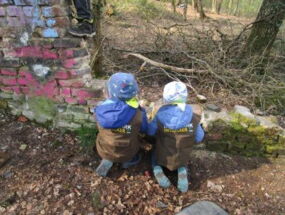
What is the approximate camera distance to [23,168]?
2715mm

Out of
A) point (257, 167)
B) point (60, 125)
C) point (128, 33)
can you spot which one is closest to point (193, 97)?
point (257, 167)

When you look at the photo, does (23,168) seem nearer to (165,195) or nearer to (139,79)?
(165,195)

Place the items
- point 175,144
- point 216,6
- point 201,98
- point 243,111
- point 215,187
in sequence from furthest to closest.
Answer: point 216,6 → point 201,98 → point 243,111 → point 215,187 → point 175,144

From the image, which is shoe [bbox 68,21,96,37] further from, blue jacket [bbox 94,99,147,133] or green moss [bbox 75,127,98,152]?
green moss [bbox 75,127,98,152]

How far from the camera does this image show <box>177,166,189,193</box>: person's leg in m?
2.65

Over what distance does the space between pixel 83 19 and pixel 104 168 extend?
148 centimetres

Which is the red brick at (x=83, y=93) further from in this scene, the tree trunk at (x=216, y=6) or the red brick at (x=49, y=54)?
the tree trunk at (x=216, y=6)

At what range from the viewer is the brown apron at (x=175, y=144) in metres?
2.54

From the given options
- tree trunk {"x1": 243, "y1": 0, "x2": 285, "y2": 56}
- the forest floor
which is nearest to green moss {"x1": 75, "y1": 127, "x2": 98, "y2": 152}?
the forest floor

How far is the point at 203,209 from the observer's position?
7.75 ft

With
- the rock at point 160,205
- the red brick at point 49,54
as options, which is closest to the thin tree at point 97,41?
the red brick at point 49,54

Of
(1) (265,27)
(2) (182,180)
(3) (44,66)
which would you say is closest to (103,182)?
(2) (182,180)

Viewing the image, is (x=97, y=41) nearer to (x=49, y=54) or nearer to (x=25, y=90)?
(x=49, y=54)

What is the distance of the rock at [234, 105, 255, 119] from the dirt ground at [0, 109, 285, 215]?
1.67 feet
